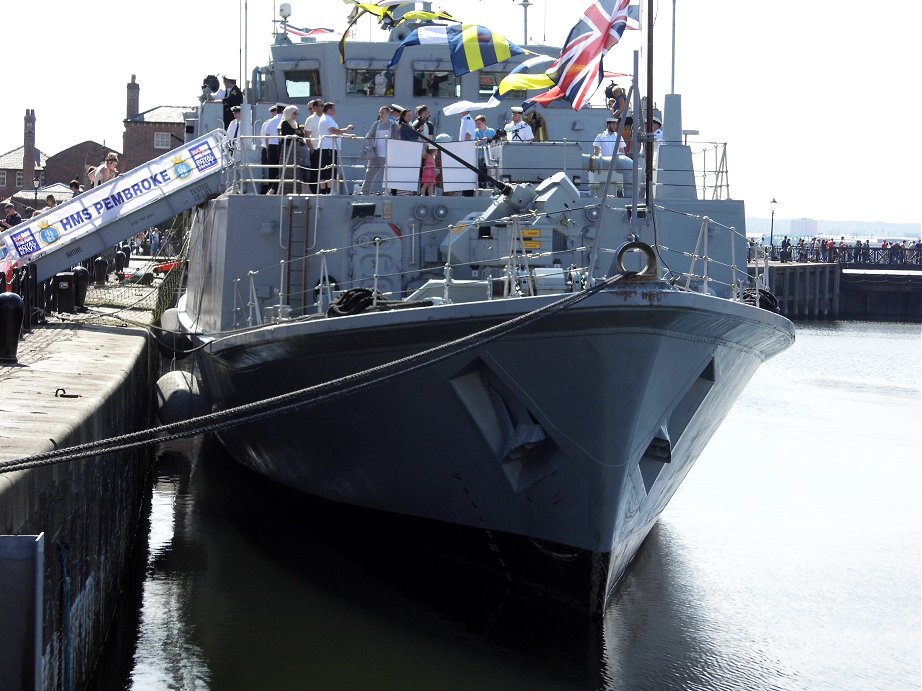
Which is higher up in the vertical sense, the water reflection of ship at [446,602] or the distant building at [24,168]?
the distant building at [24,168]

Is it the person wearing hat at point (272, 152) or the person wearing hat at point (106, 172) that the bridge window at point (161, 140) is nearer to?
the person wearing hat at point (106, 172)

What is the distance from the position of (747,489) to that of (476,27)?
6367 mm

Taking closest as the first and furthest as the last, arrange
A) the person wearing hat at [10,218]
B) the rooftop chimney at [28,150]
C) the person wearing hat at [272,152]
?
the person wearing hat at [272,152] < the person wearing hat at [10,218] < the rooftop chimney at [28,150]

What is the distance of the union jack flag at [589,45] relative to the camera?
8.59 meters

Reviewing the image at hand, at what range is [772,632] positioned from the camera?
9.43 m

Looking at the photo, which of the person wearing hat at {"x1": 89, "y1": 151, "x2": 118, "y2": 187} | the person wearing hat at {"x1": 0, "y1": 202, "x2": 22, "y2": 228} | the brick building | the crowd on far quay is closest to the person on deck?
the person wearing hat at {"x1": 89, "y1": 151, "x2": 118, "y2": 187}

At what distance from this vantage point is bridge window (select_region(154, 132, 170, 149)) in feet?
205

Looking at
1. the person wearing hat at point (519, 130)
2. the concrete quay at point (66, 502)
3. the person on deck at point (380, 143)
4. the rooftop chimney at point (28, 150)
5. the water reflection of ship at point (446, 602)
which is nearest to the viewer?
the concrete quay at point (66, 502)

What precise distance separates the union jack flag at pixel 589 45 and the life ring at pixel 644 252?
76.3 inches

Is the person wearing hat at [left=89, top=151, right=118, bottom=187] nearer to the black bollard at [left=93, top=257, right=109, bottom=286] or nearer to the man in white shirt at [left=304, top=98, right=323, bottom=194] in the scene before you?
the black bollard at [left=93, top=257, right=109, bottom=286]

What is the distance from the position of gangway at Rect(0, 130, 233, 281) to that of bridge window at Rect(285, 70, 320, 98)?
1176 millimetres

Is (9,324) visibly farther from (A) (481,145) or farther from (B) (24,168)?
(B) (24,168)

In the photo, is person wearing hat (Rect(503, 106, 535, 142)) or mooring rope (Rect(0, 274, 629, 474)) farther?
person wearing hat (Rect(503, 106, 535, 142))

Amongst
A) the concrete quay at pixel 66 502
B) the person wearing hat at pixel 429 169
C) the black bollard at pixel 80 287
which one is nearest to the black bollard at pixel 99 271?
the black bollard at pixel 80 287
